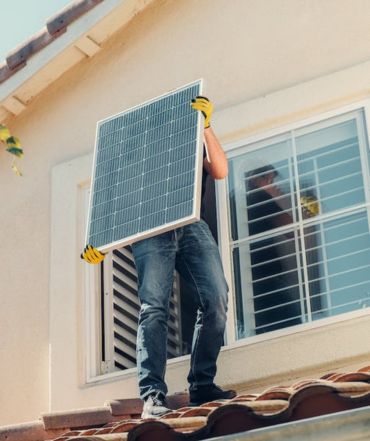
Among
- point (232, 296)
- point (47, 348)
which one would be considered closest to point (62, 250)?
point (47, 348)

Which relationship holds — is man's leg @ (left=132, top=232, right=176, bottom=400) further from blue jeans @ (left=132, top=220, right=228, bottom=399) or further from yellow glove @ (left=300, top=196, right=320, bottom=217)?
yellow glove @ (left=300, top=196, right=320, bottom=217)

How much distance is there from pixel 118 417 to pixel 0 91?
3.11m

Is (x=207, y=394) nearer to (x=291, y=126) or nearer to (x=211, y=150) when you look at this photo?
(x=211, y=150)

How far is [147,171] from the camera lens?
28.8ft

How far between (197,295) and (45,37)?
2712mm

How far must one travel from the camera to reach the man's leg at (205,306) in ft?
27.1

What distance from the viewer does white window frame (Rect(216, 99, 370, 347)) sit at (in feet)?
28.5

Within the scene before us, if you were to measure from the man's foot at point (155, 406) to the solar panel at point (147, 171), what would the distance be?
96 cm

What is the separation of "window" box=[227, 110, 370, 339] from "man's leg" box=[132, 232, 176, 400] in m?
0.83

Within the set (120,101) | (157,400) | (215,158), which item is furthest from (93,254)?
(120,101)

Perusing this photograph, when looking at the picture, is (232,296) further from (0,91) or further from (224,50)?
(0,91)

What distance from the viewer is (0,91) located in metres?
10.4

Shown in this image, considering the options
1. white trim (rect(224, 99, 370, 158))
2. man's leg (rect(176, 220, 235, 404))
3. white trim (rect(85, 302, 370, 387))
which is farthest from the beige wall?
man's leg (rect(176, 220, 235, 404))

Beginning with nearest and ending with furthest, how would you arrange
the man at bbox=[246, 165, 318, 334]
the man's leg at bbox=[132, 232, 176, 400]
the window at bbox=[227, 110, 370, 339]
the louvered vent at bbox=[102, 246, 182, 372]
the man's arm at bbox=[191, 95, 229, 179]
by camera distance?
the man's leg at bbox=[132, 232, 176, 400] → the man's arm at bbox=[191, 95, 229, 179] → the window at bbox=[227, 110, 370, 339] → the man at bbox=[246, 165, 318, 334] → the louvered vent at bbox=[102, 246, 182, 372]
